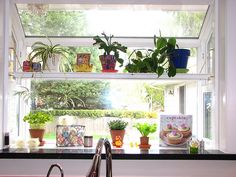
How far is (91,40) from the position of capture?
2.44 m

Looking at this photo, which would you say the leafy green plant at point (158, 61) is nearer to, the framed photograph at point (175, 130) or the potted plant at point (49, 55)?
the framed photograph at point (175, 130)

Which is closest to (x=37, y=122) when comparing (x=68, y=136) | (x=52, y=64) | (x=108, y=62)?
(x=68, y=136)

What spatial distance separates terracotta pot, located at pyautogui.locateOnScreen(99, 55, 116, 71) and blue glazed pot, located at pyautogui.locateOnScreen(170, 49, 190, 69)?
42 centimetres

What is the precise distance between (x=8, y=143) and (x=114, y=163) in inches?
29.9

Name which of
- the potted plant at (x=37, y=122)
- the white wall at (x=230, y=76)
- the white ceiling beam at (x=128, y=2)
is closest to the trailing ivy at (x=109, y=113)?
the potted plant at (x=37, y=122)

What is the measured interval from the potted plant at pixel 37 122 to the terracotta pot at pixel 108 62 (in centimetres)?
57

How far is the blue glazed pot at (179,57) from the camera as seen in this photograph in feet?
7.00

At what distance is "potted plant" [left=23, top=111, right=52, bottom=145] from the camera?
222cm

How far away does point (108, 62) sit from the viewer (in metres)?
2.18

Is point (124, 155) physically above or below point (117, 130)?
below

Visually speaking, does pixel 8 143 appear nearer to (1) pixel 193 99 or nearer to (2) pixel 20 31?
(2) pixel 20 31

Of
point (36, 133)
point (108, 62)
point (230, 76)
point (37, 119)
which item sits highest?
point (108, 62)

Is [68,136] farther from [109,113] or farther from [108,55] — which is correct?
[108,55]

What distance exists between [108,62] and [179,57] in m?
0.51
